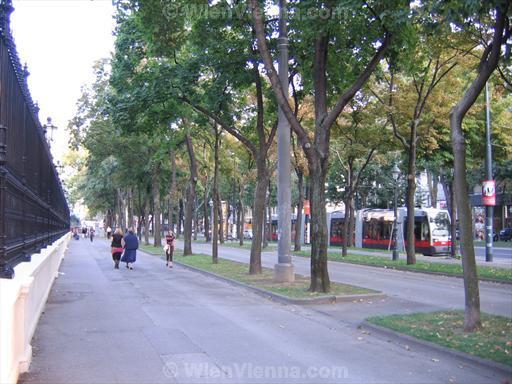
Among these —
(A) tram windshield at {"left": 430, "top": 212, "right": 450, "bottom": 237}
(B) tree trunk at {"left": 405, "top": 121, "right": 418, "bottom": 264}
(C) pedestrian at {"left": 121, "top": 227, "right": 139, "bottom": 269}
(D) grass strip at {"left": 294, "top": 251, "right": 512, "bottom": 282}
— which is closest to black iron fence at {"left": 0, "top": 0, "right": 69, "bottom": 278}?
(C) pedestrian at {"left": 121, "top": 227, "right": 139, "bottom": 269}

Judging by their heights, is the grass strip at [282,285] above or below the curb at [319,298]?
above

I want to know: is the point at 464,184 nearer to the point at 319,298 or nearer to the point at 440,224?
the point at 319,298

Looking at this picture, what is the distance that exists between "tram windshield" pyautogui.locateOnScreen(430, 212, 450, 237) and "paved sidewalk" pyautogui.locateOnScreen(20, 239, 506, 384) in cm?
2470

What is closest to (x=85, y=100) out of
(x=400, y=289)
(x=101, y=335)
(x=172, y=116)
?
(x=172, y=116)

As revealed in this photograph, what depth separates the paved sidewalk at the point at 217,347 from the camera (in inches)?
254

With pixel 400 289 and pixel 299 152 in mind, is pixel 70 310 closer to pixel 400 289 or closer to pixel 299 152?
pixel 400 289

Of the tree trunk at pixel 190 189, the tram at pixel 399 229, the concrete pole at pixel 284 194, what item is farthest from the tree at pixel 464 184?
the tram at pixel 399 229

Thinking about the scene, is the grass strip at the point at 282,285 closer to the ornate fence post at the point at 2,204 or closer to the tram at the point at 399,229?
the ornate fence post at the point at 2,204

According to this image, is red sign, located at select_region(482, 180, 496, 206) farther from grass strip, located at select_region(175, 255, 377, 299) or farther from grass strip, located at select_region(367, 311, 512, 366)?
grass strip, located at select_region(367, 311, 512, 366)

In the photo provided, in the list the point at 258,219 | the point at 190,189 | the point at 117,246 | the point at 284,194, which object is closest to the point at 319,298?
the point at 284,194

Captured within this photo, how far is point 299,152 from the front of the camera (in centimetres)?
3288

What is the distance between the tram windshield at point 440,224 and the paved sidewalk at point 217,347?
972 inches

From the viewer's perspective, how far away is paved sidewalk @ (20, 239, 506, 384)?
6457 millimetres

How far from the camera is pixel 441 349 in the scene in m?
7.54
